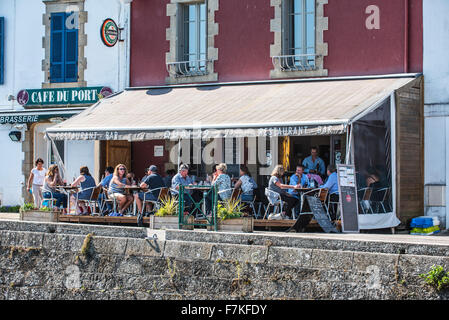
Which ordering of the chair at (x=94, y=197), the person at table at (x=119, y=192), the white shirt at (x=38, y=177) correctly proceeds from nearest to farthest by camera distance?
the person at table at (x=119, y=192) → the chair at (x=94, y=197) → the white shirt at (x=38, y=177)

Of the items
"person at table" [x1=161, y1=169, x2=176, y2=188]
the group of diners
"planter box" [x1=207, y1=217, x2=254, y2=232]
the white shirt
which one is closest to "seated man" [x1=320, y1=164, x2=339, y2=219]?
the group of diners

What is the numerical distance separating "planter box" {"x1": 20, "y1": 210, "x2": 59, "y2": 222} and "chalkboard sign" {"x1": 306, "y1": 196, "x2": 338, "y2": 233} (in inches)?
157

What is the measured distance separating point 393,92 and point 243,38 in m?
3.70

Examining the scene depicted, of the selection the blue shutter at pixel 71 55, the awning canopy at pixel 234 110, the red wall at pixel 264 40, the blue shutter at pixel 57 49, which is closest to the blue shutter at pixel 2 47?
the blue shutter at pixel 57 49

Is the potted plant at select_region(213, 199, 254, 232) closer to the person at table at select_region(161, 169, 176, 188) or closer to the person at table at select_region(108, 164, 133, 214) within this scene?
the person at table at select_region(108, 164, 133, 214)

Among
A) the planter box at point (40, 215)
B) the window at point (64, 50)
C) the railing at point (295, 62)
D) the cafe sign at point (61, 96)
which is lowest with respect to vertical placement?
the planter box at point (40, 215)

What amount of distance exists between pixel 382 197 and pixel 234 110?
2.88 meters

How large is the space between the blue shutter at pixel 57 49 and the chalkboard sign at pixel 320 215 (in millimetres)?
7713

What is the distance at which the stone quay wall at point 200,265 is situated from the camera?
28.3ft

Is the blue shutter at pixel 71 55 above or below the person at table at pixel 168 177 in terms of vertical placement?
above

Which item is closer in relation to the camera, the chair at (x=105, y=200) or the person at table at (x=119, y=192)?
the person at table at (x=119, y=192)

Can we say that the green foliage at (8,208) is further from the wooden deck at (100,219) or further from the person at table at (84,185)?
the wooden deck at (100,219)

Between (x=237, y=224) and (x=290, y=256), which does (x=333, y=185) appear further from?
(x=290, y=256)

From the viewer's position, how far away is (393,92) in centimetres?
1420
